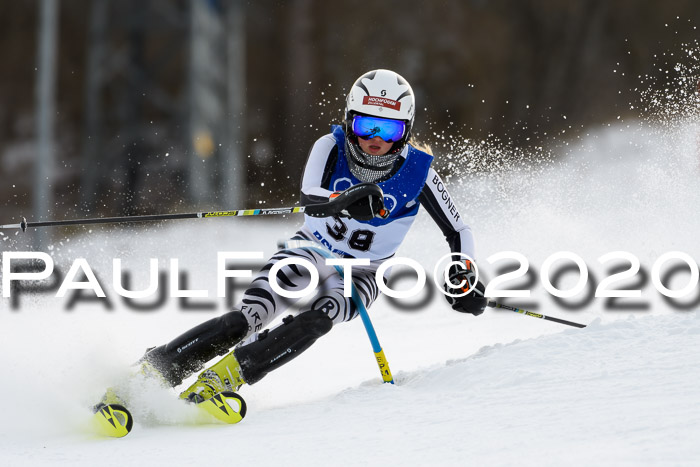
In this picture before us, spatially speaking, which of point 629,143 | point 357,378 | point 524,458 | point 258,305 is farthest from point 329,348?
point 629,143

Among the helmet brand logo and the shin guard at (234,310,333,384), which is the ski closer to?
the shin guard at (234,310,333,384)

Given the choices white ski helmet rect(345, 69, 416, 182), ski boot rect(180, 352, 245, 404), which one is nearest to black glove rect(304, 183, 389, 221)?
white ski helmet rect(345, 69, 416, 182)


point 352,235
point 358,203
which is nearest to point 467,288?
point 352,235

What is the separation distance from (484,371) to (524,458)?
1165 mm

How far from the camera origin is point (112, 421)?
10.4ft

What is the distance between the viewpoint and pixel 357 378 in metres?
4.75

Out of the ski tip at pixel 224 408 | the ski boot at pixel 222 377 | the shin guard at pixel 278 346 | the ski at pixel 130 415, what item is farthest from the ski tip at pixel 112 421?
the shin guard at pixel 278 346

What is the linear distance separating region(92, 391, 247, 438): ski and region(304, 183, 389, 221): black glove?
847 millimetres

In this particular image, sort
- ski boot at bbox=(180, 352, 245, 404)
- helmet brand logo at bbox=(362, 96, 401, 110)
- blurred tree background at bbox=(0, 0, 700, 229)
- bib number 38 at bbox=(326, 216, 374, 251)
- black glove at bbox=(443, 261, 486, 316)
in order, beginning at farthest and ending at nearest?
blurred tree background at bbox=(0, 0, 700, 229)
bib number 38 at bbox=(326, 216, 374, 251)
black glove at bbox=(443, 261, 486, 316)
helmet brand logo at bbox=(362, 96, 401, 110)
ski boot at bbox=(180, 352, 245, 404)

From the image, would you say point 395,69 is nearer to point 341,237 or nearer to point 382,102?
point 341,237

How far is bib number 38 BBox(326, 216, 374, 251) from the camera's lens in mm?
4227

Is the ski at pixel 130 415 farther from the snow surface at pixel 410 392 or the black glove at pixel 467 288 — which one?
the black glove at pixel 467 288

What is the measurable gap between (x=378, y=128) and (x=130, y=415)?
1606mm

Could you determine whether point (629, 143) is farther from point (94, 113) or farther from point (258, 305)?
point (258, 305)
